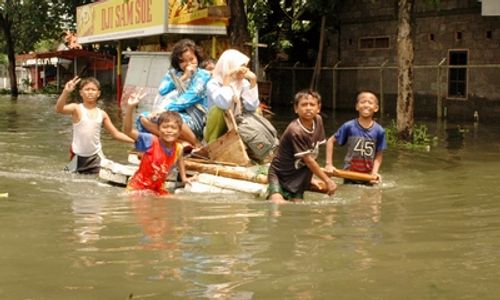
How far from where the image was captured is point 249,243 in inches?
186

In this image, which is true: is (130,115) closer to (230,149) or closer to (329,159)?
(230,149)

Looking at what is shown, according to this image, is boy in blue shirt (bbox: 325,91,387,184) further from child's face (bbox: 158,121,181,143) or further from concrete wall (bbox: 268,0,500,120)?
concrete wall (bbox: 268,0,500,120)

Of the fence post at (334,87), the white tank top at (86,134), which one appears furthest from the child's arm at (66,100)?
the fence post at (334,87)

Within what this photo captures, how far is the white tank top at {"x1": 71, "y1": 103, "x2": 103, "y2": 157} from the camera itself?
27.3 ft

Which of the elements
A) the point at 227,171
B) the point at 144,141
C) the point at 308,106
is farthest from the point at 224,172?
the point at 308,106

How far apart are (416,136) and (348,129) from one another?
5.46m

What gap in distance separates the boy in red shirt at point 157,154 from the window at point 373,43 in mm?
16749

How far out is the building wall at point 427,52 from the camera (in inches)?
763

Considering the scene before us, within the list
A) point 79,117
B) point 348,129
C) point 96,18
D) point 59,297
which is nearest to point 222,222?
point 59,297

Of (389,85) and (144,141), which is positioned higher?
(389,85)

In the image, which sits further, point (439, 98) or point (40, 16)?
point (40, 16)

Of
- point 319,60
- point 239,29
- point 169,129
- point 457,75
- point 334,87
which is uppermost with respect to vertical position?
point 239,29

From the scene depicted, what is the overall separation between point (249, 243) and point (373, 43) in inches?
769

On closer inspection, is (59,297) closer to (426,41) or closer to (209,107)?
(209,107)
